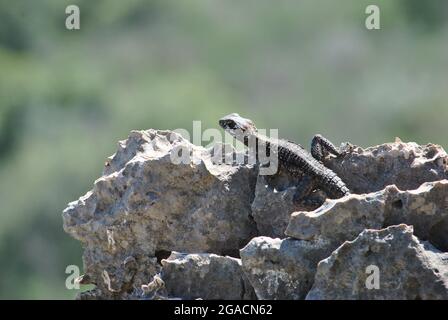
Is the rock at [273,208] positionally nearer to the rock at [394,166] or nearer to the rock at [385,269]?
the rock at [394,166]

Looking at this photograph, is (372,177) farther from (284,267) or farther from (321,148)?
(284,267)

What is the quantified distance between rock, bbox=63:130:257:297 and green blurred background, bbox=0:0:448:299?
22.1m

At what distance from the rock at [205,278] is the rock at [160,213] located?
52 cm

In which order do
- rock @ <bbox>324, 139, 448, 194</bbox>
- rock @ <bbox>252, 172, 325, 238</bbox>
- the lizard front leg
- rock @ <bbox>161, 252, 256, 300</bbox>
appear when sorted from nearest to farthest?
rock @ <bbox>161, 252, 256, 300</bbox> → rock @ <bbox>324, 139, 448, 194</bbox> → rock @ <bbox>252, 172, 325, 238</bbox> → the lizard front leg

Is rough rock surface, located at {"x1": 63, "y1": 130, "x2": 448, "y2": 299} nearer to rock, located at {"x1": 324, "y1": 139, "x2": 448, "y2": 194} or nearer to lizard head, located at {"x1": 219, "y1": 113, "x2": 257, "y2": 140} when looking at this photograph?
rock, located at {"x1": 324, "y1": 139, "x2": 448, "y2": 194}

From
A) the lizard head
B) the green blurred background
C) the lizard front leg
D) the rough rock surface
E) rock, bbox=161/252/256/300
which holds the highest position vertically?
the green blurred background

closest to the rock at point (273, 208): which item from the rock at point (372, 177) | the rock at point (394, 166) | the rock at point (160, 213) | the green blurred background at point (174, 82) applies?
the rock at point (372, 177)

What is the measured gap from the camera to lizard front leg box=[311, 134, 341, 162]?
927 centimetres

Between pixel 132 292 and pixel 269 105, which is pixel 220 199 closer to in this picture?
A: pixel 132 292

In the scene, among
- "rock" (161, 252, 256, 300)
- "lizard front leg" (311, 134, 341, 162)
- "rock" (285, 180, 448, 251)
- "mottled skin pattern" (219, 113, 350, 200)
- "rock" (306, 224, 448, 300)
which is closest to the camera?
"rock" (306, 224, 448, 300)

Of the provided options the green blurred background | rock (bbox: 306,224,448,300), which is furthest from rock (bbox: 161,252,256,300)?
the green blurred background

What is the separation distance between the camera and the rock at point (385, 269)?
24.8 feet

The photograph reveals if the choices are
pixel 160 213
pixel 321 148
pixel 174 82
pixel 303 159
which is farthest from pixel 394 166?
pixel 174 82

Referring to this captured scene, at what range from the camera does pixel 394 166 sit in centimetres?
870
